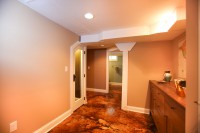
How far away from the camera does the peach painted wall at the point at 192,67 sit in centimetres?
96

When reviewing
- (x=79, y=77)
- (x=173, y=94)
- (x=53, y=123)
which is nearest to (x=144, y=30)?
(x=173, y=94)

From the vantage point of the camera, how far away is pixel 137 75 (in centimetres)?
326

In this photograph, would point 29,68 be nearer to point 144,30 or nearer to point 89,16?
point 89,16

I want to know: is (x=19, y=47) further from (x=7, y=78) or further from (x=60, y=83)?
(x=60, y=83)

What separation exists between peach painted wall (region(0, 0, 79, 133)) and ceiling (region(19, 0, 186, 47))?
0.27 m

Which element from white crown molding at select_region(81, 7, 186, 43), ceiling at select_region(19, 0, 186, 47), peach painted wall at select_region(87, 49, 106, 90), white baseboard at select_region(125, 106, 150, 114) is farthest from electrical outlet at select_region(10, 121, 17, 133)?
peach painted wall at select_region(87, 49, 106, 90)

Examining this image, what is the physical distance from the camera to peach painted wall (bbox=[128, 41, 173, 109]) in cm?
302

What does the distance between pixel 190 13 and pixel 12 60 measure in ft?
7.32

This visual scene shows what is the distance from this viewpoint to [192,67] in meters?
0.97

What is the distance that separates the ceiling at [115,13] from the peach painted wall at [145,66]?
801 millimetres

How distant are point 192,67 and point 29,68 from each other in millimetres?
2227

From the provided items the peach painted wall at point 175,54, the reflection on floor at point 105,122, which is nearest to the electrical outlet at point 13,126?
the reflection on floor at point 105,122

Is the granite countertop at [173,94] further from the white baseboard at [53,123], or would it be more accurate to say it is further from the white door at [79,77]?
the white door at [79,77]

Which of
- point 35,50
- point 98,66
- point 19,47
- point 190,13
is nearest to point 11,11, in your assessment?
point 19,47
